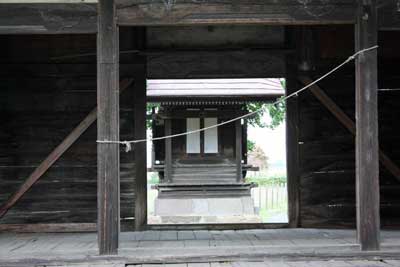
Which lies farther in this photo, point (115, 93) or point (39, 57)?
point (39, 57)

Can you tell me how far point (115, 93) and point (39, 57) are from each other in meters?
2.76

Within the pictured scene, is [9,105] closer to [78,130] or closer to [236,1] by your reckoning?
[78,130]

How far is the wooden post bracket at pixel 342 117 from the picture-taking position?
6.68m

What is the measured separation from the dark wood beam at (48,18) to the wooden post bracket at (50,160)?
1.98 m

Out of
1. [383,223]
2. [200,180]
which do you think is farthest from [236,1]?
[200,180]

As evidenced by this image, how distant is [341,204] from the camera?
696 cm

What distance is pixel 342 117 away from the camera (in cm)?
669

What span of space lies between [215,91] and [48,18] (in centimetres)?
979

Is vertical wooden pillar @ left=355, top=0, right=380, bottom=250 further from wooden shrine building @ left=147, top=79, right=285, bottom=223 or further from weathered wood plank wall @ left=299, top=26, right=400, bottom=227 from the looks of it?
wooden shrine building @ left=147, top=79, right=285, bottom=223

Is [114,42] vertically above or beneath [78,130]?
above

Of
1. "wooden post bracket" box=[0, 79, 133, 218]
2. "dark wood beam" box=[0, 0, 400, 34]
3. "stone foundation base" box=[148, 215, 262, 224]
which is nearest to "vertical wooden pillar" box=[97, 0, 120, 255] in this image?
"dark wood beam" box=[0, 0, 400, 34]

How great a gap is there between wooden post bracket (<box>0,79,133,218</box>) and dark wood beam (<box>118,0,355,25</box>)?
2.18m

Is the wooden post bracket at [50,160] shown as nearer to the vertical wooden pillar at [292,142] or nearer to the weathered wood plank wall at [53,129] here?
the weathered wood plank wall at [53,129]

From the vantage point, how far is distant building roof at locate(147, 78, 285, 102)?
552 inches
